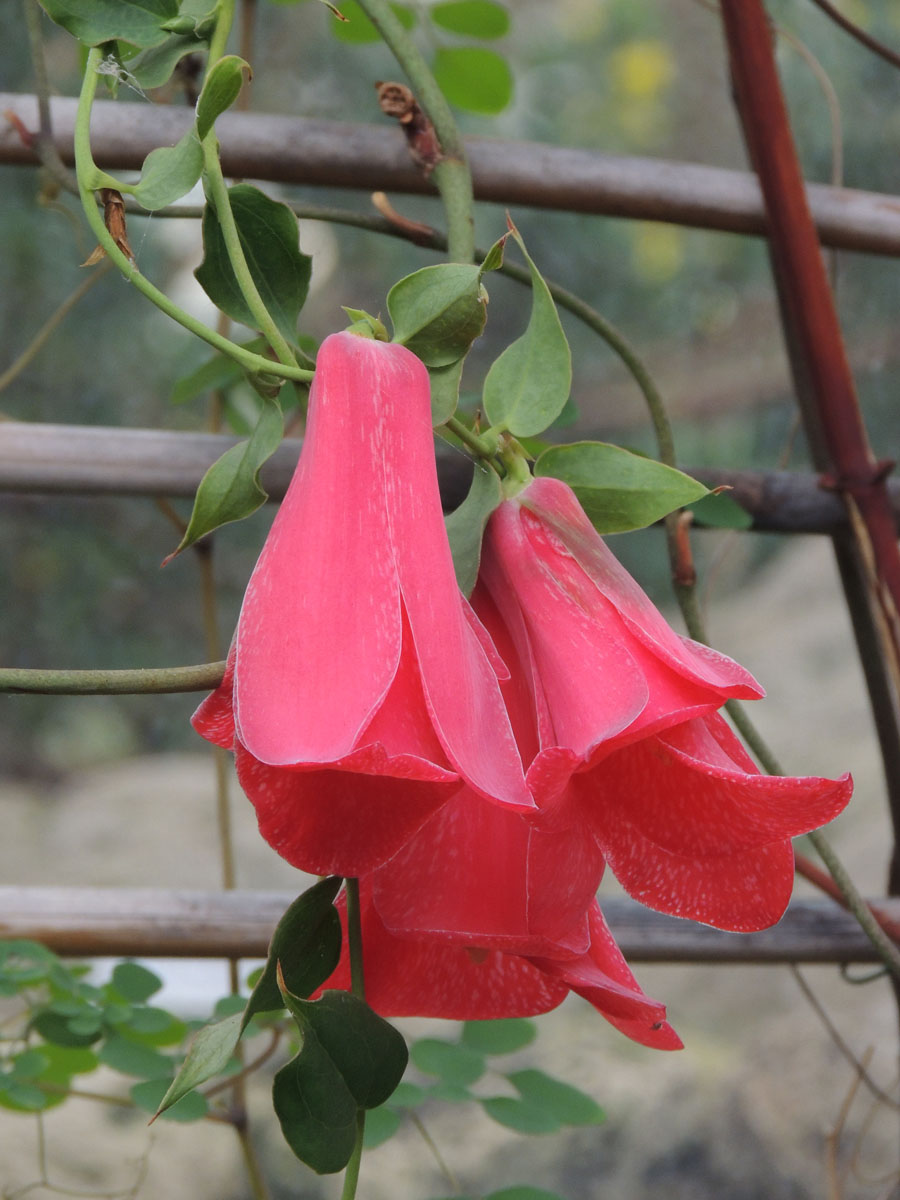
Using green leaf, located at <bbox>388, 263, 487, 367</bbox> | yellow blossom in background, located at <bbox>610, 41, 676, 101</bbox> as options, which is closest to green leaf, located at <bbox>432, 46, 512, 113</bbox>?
green leaf, located at <bbox>388, 263, 487, 367</bbox>

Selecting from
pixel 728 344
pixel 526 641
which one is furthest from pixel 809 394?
pixel 728 344

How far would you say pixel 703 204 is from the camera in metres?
0.37

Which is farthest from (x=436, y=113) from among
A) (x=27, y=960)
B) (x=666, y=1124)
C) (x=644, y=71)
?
(x=644, y=71)

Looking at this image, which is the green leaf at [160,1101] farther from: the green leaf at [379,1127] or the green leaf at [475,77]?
the green leaf at [475,77]

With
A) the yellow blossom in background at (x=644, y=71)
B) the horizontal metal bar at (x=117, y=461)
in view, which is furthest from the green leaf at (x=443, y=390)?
the yellow blossom in background at (x=644, y=71)

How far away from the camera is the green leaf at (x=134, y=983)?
349 millimetres

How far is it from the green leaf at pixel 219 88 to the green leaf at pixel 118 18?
4 cm

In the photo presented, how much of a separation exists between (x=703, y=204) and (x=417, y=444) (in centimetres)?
25

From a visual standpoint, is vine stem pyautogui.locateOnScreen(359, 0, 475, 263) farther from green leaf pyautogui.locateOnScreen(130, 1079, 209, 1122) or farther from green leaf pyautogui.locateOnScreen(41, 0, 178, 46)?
green leaf pyautogui.locateOnScreen(130, 1079, 209, 1122)

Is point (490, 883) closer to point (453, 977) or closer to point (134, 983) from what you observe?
point (453, 977)

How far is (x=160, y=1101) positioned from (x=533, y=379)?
26 cm

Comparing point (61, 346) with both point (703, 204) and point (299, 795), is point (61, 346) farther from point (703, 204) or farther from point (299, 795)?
point (299, 795)

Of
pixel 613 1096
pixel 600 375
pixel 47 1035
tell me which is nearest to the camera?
pixel 47 1035

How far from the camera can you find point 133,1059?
34 centimetres
